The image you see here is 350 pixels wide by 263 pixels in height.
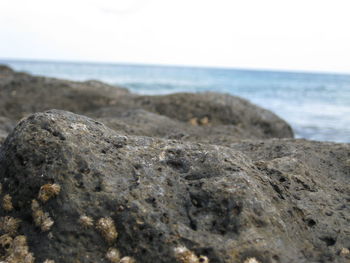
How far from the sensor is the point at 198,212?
2930 mm

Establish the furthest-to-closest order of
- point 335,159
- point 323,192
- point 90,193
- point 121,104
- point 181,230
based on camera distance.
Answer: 1. point 121,104
2. point 335,159
3. point 323,192
4. point 90,193
5. point 181,230

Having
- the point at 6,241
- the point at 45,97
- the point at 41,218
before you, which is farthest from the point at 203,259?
the point at 45,97

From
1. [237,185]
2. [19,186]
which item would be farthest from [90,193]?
[237,185]

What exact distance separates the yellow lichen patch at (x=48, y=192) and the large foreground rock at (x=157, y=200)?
3cm

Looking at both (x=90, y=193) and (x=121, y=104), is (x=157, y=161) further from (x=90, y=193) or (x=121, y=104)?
(x=121, y=104)

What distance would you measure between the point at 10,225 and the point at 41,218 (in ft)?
0.90

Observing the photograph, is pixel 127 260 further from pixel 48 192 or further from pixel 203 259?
pixel 48 192

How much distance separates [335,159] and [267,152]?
0.74 meters

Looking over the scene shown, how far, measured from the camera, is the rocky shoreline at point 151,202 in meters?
2.75

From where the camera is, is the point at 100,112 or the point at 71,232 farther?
the point at 100,112

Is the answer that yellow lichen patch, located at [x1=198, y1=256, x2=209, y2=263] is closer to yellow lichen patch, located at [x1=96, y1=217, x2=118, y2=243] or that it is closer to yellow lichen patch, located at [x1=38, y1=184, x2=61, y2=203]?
yellow lichen patch, located at [x1=96, y1=217, x2=118, y2=243]

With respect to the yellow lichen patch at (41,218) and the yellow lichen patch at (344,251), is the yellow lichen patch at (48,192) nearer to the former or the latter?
the yellow lichen patch at (41,218)

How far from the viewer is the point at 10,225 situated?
9.77 feet

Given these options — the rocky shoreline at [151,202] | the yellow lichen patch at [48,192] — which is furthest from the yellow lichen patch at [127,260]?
the yellow lichen patch at [48,192]
